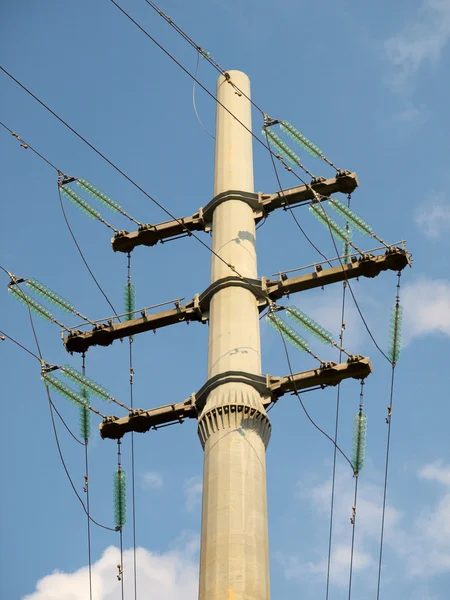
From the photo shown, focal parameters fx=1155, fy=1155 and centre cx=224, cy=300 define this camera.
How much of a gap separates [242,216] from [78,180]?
5.17m

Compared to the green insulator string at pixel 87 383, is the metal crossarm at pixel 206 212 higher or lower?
higher

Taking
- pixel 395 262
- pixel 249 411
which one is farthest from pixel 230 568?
pixel 395 262

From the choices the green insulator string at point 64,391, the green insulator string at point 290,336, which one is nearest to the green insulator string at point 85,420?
the green insulator string at point 64,391

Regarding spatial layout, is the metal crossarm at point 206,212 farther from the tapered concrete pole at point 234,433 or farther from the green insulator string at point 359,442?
the green insulator string at point 359,442

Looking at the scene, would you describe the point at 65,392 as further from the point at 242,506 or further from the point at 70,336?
the point at 242,506

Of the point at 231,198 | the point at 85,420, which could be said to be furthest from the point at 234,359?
the point at 231,198

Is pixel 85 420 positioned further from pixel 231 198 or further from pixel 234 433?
pixel 231 198

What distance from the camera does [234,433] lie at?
91.7ft

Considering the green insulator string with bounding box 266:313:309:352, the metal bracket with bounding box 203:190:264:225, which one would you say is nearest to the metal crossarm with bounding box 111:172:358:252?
the metal bracket with bounding box 203:190:264:225

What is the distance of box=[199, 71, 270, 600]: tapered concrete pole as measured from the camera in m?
25.5

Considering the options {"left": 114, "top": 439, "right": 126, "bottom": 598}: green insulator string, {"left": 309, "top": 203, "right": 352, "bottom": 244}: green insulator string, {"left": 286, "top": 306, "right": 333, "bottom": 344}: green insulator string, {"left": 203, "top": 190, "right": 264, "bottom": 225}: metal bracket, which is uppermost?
{"left": 203, "top": 190, "right": 264, "bottom": 225}: metal bracket

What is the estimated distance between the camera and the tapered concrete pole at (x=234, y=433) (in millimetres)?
25453

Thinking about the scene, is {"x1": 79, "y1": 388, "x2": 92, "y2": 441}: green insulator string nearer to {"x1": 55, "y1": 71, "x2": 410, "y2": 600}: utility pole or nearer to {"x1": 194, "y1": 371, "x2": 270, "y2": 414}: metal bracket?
{"x1": 55, "y1": 71, "x2": 410, "y2": 600}: utility pole

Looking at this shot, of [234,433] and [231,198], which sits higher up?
[231,198]
